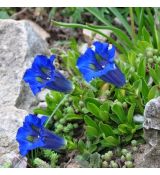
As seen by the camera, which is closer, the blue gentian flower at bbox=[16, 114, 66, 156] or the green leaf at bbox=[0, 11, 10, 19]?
the blue gentian flower at bbox=[16, 114, 66, 156]

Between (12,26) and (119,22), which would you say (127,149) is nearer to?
(12,26)

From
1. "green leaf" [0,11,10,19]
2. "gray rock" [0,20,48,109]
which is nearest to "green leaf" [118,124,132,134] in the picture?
"gray rock" [0,20,48,109]

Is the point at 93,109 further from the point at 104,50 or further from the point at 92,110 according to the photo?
the point at 104,50

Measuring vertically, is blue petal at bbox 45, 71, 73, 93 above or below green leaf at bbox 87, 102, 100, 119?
above

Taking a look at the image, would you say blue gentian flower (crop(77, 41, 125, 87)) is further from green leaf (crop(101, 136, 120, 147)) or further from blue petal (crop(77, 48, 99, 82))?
green leaf (crop(101, 136, 120, 147))

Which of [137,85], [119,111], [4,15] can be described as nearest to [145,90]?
[137,85]

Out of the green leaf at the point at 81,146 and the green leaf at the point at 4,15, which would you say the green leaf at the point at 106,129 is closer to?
the green leaf at the point at 81,146
